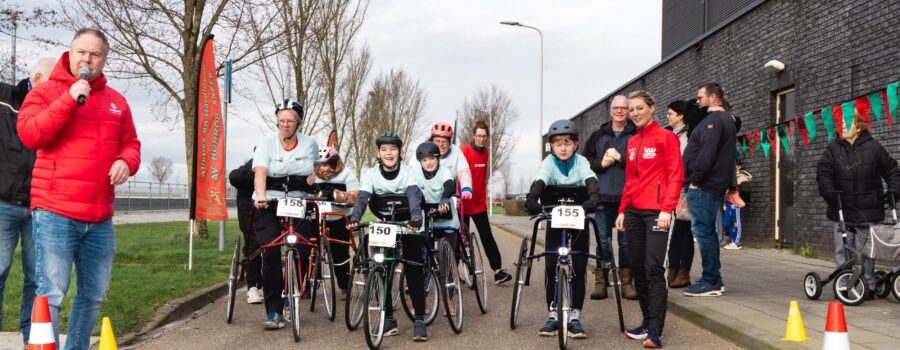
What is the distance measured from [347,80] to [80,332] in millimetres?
30272

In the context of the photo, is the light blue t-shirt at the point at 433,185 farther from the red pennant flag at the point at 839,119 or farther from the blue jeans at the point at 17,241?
the red pennant flag at the point at 839,119

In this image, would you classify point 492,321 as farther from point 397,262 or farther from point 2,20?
point 2,20

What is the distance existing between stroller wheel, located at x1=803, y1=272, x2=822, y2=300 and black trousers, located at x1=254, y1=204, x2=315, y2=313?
4.89 metres

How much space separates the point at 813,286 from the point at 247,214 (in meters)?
5.76

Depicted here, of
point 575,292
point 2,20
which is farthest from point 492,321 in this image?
point 2,20

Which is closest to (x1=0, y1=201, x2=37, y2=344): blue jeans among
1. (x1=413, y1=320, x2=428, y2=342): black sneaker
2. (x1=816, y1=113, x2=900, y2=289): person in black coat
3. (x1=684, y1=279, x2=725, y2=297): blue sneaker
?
(x1=413, y1=320, x2=428, y2=342): black sneaker

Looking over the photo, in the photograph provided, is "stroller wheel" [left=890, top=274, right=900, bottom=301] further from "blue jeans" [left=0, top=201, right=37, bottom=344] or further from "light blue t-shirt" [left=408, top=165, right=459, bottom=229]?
"blue jeans" [left=0, top=201, right=37, bottom=344]

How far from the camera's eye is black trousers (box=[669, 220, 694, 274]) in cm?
898

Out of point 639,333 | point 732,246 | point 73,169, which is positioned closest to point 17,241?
point 73,169

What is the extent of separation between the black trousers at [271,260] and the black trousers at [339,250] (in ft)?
5.04

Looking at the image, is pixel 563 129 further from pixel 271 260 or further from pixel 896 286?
pixel 896 286

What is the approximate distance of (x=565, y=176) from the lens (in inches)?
270

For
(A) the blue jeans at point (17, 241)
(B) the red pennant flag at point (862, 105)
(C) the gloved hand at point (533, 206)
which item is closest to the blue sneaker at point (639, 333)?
(C) the gloved hand at point (533, 206)

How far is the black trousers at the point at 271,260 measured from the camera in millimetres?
7027
